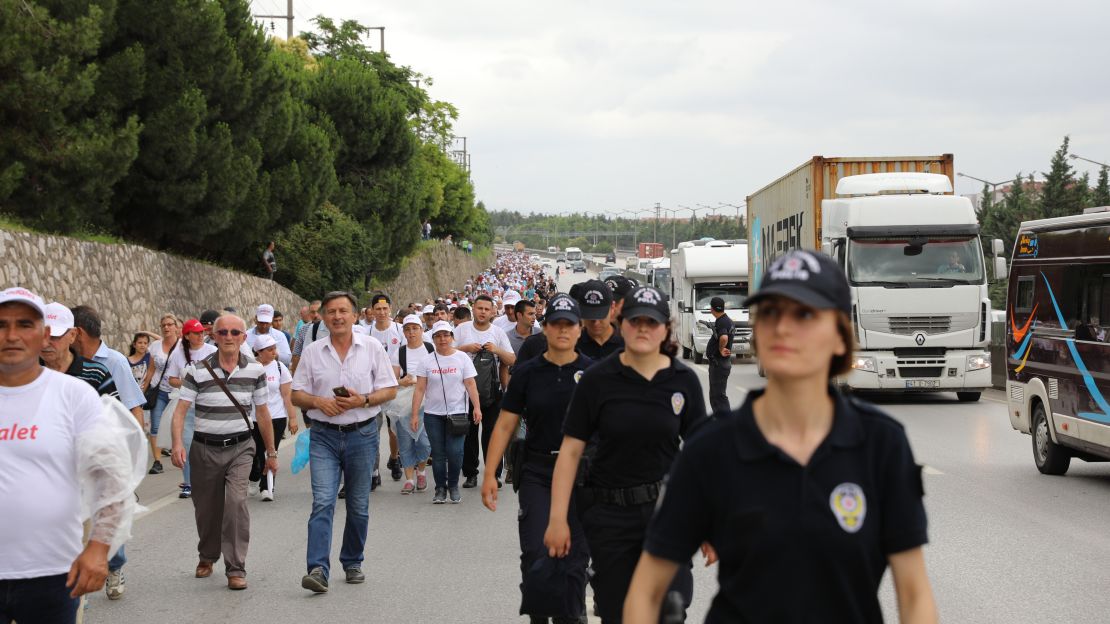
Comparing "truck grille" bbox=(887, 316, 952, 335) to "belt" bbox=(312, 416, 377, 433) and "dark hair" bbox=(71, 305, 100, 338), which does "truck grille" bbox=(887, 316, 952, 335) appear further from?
"dark hair" bbox=(71, 305, 100, 338)

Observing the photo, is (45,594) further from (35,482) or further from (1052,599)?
(1052,599)

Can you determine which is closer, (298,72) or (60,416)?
(60,416)

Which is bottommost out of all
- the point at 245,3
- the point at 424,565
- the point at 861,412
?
the point at 424,565

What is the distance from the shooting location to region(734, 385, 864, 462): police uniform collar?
9.31 ft

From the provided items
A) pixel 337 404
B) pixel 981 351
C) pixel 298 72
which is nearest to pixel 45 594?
pixel 337 404

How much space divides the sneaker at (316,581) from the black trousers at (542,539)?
1.96 metres

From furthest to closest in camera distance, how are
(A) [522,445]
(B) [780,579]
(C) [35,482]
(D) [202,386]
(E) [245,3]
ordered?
1. (E) [245,3]
2. (D) [202,386]
3. (A) [522,445]
4. (C) [35,482]
5. (B) [780,579]

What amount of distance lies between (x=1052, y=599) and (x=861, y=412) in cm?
565

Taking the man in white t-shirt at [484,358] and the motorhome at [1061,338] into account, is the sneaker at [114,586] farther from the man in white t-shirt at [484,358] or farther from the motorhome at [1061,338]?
the motorhome at [1061,338]

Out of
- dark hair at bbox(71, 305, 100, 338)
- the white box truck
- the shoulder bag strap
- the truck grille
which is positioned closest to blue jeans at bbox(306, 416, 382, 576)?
the shoulder bag strap

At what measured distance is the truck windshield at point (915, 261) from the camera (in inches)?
822

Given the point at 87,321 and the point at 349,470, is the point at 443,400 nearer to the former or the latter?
the point at 349,470

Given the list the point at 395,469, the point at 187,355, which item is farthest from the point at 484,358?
the point at 187,355

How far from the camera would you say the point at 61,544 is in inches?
178
